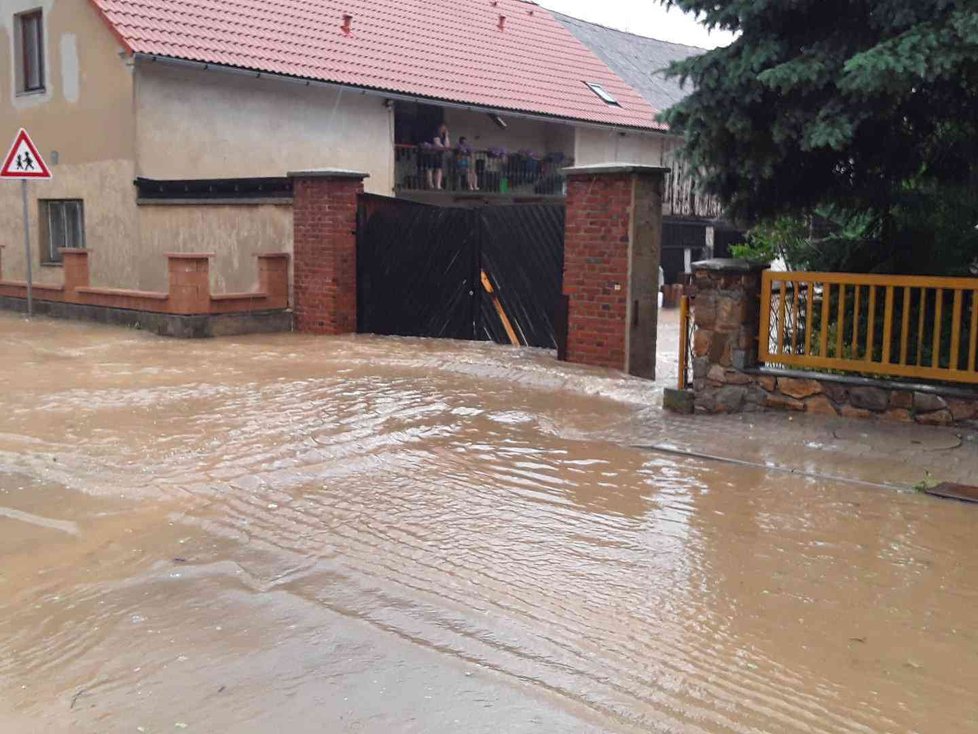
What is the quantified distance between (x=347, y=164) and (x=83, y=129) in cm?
492

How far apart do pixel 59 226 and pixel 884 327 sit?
1629 centimetres

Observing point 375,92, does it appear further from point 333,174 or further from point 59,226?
point 333,174

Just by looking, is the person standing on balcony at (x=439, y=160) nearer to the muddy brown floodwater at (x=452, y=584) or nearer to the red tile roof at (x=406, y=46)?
the red tile roof at (x=406, y=46)

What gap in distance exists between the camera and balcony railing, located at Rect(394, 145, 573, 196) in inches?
874

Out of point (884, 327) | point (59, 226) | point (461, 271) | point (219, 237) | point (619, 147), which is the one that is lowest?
point (884, 327)

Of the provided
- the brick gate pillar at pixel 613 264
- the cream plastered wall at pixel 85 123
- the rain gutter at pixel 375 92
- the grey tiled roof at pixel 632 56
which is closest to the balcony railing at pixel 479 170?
the rain gutter at pixel 375 92

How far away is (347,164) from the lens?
20.0m

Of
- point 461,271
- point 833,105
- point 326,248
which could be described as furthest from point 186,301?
point 833,105

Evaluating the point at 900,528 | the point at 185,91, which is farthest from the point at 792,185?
the point at 185,91

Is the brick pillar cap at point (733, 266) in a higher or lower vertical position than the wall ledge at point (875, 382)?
higher

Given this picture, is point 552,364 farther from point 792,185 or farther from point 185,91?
point 185,91

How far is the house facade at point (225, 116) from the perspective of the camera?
16.3 meters

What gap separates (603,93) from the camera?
90.0 feet

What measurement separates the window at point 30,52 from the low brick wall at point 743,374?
15.2m
